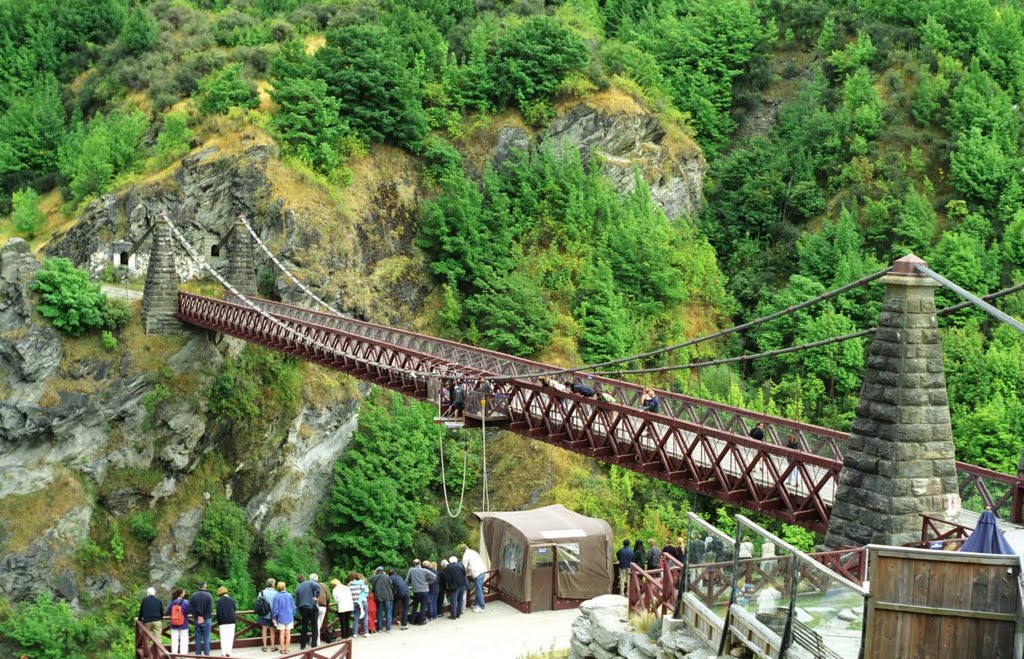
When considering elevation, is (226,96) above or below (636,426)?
above

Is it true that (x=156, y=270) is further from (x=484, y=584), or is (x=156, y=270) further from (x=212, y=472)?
(x=484, y=584)

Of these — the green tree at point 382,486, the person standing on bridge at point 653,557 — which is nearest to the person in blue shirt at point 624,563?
the person standing on bridge at point 653,557

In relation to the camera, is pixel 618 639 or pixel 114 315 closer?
pixel 618 639

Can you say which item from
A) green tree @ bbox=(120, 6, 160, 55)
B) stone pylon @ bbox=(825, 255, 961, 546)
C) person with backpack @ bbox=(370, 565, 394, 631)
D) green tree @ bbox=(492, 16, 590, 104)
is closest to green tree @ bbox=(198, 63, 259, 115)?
green tree @ bbox=(120, 6, 160, 55)

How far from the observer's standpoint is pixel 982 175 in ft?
150

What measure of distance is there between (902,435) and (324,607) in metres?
9.03

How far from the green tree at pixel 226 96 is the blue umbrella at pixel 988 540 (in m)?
35.6

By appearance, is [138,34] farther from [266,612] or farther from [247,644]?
[266,612]

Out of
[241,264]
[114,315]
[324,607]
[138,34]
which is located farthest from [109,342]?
[138,34]

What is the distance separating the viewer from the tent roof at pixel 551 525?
66.3 ft

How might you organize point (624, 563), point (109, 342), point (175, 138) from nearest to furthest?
point (624, 563)
point (109, 342)
point (175, 138)

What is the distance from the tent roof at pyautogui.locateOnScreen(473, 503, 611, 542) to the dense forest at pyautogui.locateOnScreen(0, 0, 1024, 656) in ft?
45.9

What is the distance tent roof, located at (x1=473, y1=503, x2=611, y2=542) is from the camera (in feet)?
66.3

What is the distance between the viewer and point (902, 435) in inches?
571
